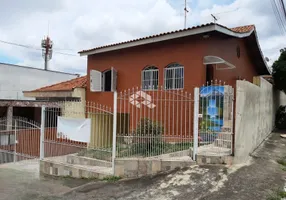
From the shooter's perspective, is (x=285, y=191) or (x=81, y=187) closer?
(x=285, y=191)

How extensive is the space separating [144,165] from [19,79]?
20935mm

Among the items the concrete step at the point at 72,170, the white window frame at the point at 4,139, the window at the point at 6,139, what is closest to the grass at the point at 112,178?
the concrete step at the point at 72,170

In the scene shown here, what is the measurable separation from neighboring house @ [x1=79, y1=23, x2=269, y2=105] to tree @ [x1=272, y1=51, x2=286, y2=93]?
3.88ft

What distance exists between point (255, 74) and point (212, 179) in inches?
510

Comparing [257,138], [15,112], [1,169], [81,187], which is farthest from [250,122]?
[15,112]

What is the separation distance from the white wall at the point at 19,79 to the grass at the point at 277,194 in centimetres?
2306

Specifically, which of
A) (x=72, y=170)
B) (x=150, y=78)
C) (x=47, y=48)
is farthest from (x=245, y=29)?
(x=47, y=48)

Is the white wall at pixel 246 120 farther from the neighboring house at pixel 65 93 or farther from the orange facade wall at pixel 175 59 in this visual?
the neighboring house at pixel 65 93

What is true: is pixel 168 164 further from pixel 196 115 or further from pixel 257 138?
pixel 257 138

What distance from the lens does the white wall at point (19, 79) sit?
23.7 meters

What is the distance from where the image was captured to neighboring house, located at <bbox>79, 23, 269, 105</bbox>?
10234 mm

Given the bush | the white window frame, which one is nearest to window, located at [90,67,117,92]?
the white window frame

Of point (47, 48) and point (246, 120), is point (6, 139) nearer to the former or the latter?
point (246, 120)

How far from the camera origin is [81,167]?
796 centimetres
